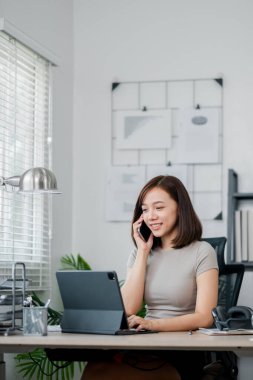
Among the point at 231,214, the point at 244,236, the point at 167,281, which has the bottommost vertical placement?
the point at 167,281

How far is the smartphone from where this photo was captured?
3.13 metres

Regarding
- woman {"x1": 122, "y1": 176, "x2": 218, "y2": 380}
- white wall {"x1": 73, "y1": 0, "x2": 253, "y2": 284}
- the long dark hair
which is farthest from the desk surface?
white wall {"x1": 73, "y1": 0, "x2": 253, "y2": 284}

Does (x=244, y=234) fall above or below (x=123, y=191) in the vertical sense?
below

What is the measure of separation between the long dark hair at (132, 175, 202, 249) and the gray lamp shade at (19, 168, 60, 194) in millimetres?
383

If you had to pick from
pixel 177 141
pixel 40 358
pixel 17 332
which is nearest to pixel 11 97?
pixel 177 141

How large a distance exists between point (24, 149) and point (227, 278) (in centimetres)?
138

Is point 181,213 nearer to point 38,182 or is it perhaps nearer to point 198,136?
point 38,182

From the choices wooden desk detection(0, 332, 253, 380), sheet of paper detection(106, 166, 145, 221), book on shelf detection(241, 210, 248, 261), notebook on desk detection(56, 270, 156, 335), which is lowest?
wooden desk detection(0, 332, 253, 380)

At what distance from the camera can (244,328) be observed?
8.61 feet

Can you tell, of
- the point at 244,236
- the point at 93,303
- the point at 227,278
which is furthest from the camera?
the point at 244,236

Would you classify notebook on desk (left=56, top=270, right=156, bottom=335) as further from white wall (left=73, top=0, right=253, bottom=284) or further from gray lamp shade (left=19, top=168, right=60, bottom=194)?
white wall (left=73, top=0, right=253, bottom=284)

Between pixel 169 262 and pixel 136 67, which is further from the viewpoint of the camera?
pixel 136 67

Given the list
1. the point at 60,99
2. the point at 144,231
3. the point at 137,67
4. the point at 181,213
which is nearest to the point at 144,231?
the point at 144,231

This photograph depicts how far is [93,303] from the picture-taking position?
2.66m
